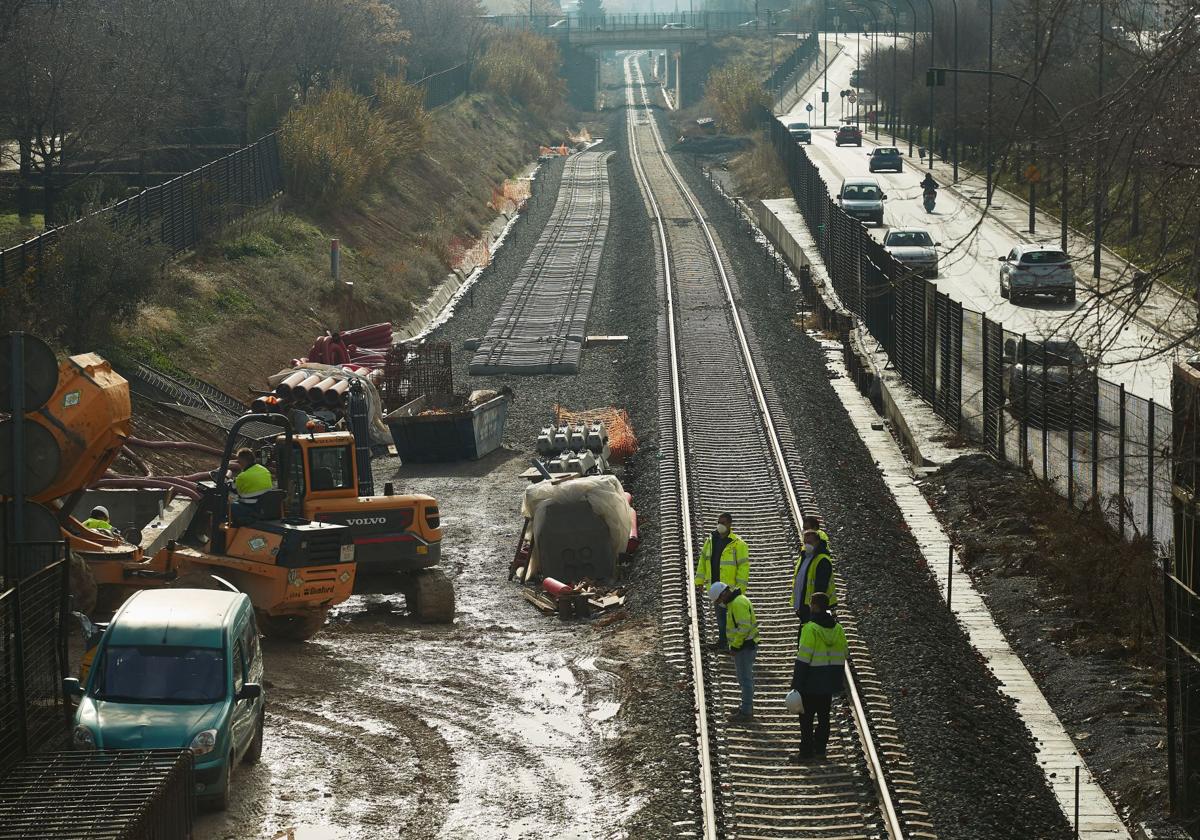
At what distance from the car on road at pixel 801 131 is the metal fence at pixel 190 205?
46.5m

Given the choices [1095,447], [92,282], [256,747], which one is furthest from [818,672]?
[92,282]

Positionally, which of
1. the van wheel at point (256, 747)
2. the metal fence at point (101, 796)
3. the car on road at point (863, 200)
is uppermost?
the metal fence at point (101, 796)

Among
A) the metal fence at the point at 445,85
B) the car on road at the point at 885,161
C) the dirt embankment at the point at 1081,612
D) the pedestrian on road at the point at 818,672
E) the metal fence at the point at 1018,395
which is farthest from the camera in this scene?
the metal fence at the point at 445,85

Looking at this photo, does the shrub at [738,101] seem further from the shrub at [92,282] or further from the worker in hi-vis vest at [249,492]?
the worker in hi-vis vest at [249,492]

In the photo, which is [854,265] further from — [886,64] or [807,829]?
[886,64]

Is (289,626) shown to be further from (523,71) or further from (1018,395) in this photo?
(523,71)

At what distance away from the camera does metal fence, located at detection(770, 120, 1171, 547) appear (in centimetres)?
1659

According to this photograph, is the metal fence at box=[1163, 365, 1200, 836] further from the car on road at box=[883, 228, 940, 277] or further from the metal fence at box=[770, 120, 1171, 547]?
the car on road at box=[883, 228, 940, 277]

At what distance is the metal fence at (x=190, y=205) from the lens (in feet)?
93.5

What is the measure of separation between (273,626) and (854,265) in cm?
2570

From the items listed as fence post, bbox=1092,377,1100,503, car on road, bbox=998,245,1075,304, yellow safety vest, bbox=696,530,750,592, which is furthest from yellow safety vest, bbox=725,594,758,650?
car on road, bbox=998,245,1075,304

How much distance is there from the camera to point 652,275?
45.1 metres

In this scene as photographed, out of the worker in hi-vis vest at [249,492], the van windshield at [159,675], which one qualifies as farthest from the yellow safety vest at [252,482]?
the van windshield at [159,675]

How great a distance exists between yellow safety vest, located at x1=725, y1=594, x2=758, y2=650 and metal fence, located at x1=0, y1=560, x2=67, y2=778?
591 cm
